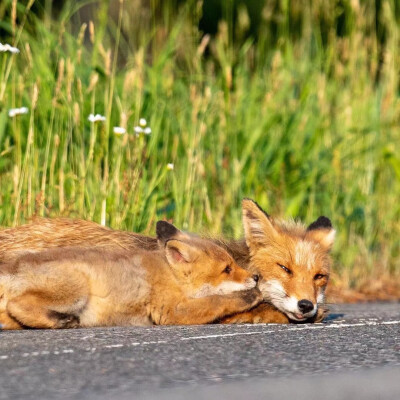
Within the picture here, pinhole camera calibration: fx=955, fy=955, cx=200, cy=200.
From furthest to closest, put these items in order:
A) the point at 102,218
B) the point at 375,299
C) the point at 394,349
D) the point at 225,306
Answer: the point at 375,299, the point at 102,218, the point at 225,306, the point at 394,349

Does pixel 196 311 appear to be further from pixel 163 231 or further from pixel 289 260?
pixel 289 260

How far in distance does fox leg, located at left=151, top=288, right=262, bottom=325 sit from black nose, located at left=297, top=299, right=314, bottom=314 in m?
0.40

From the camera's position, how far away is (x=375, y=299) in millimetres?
9797

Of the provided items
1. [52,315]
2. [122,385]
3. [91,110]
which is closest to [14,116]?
[91,110]

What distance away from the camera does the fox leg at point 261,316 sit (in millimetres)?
6441

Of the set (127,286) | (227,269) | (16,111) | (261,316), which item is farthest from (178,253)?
(16,111)

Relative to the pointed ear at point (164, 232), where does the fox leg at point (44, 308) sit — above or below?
below

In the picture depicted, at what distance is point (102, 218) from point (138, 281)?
6.51 feet

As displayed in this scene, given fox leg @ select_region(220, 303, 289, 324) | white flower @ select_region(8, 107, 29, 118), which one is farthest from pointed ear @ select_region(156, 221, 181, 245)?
white flower @ select_region(8, 107, 29, 118)

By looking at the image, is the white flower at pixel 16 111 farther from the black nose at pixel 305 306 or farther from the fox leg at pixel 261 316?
the black nose at pixel 305 306

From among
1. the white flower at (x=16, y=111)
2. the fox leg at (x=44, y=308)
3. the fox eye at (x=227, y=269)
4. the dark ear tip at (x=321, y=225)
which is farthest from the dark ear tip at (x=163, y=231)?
the white flower at (x=16, y=111)

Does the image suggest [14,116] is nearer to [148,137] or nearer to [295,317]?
[148,137]

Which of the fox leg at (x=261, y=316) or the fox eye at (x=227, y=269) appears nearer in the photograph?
the fox leg at (x=261, y=316)

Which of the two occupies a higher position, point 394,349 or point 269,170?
point 269,170
